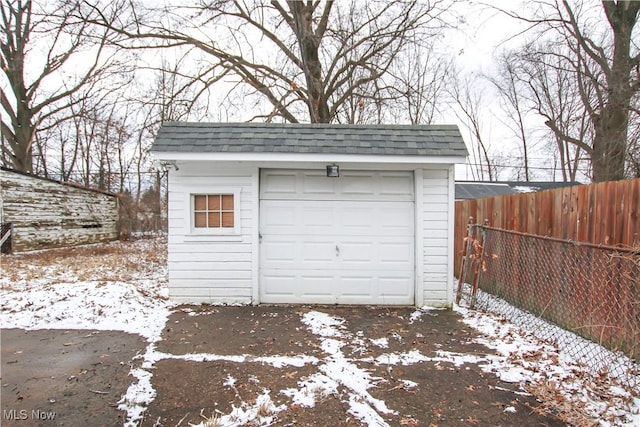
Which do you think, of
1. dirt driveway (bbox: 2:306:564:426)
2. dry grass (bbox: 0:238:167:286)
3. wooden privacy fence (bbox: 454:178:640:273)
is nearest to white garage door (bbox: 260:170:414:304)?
dirt driveway (bbox: 2:306:564:426)

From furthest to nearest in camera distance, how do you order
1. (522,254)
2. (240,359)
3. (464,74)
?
(464,74)
(522,254)
(240,359)

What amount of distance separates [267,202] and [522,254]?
4.18 meters

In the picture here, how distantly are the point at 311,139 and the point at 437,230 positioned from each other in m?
2.53

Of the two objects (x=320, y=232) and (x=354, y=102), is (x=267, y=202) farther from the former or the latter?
(x=354, y=102)

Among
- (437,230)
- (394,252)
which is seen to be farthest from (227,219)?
(437,230)

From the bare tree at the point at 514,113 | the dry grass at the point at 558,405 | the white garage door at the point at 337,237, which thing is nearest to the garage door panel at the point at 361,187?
the white garage door at the point at 337,237

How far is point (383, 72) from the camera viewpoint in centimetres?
1239

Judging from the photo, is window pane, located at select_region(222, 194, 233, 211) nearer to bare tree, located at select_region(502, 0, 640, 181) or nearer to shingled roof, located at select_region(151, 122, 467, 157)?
shingled roof, located at select_region(151, 122, 467, 157)

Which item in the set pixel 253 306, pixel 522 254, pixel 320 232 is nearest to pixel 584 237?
pixel 522 254

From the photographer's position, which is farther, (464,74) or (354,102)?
(464,74)

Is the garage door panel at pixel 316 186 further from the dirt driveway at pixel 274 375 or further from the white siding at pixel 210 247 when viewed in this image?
the dirt driveway at pixel 274 375

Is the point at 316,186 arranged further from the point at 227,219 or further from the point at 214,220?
the point at 214,220

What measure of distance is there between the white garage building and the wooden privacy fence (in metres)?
1.17

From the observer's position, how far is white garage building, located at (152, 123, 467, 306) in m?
5.72
